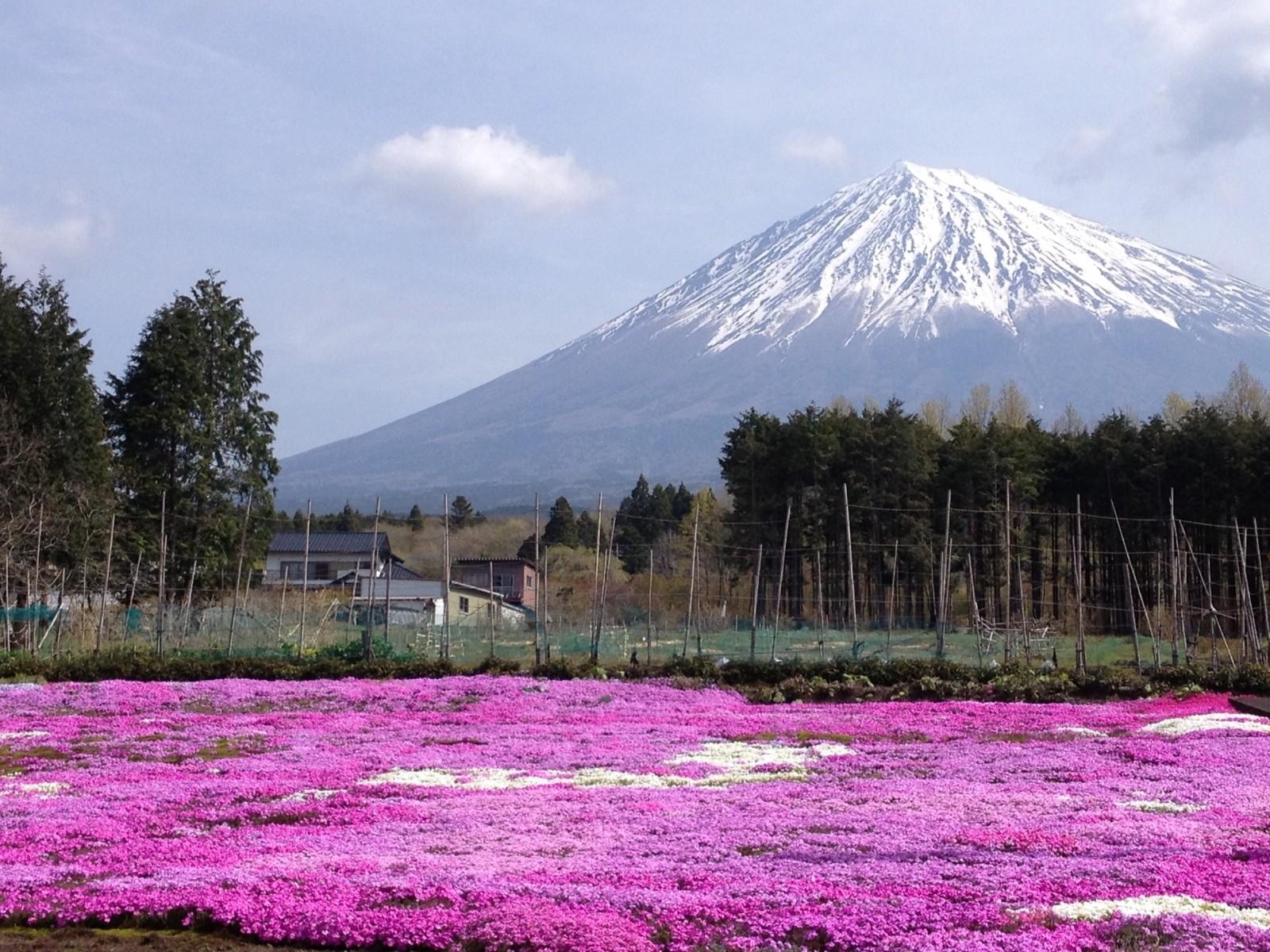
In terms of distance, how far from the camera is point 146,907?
9453 millimetres

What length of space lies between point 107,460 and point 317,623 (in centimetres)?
860

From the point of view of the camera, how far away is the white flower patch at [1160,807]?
13352 millimetres

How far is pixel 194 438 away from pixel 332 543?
22970 mm

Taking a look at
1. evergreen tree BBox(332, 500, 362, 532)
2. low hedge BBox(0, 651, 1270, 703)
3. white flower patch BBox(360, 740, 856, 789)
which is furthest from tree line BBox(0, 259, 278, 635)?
evergreen tree BBox(332, 500, 362, 532)

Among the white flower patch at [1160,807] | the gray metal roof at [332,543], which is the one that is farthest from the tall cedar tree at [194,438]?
the white flower patch at [1160,807]

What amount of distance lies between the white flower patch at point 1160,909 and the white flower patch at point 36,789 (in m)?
10.8

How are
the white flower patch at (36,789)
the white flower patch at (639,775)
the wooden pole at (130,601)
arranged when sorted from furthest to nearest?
the wooden pole at (130,601) → the white flower patch at (639,775) → the white flower patch at (36,789)

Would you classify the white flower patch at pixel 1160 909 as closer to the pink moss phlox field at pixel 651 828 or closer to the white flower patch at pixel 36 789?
the pink moss phlox field at pixel 651 828

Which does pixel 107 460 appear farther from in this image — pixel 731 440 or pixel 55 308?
A: pixel 731 440

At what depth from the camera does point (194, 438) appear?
4834 cm

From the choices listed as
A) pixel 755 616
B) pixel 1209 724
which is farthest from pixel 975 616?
pixel 1209 724

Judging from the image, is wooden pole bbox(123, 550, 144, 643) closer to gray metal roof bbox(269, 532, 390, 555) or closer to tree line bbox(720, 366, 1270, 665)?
tree line bbox(720, 366, 1270, 665)

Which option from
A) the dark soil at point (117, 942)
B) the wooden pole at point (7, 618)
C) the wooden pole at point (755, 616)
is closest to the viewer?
the dark soil at point (117, 942)

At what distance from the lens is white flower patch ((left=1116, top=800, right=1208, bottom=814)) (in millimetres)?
13352
